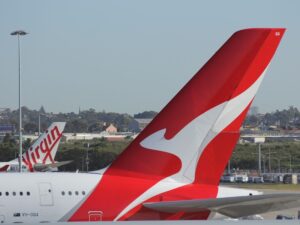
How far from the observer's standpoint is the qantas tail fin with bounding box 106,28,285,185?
18.0 metres

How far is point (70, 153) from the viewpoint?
122125 mm

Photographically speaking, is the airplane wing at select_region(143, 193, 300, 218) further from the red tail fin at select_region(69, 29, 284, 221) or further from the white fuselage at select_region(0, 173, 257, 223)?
the white fuselage at select_region(0, 173, 257, 223)

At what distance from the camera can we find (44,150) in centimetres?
6556

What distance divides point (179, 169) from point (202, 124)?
3.61 ft

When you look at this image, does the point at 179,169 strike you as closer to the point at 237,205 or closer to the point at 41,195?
the point at 237,205

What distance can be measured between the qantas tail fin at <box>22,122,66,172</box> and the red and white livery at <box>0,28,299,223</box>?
46.4 meters

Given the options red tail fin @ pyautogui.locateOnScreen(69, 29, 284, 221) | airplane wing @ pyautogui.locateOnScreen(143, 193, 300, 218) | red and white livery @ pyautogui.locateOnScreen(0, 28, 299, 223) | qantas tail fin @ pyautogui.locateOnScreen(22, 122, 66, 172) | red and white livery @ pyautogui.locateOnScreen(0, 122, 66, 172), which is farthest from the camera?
qantas tail fin @ pyautogui.locateOnScreen(22, 122, 66, 172)

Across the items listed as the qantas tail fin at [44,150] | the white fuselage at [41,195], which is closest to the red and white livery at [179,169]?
the white fuselage at [41,195]

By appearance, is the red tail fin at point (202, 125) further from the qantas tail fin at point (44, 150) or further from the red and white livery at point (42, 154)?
the qantas tail fin at point (44, 150)

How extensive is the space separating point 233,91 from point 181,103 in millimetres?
1191

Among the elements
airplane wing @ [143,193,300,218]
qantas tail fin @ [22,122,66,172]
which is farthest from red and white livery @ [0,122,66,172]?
airplane wing @ [143,193,300,218]

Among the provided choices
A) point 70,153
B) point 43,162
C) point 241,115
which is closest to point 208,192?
point 241,115

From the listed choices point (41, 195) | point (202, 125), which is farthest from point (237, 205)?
point (41, 195)

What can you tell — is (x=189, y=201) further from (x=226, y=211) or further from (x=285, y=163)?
(x=285, y=163)
